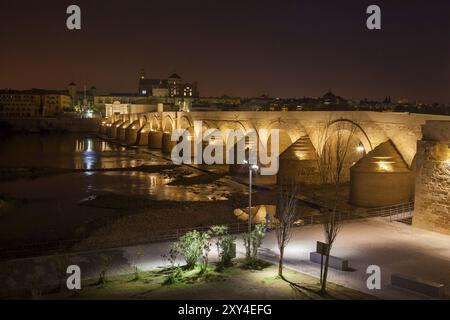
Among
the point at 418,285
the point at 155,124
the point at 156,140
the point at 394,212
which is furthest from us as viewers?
the point at 155,124

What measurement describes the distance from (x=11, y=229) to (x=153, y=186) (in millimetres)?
10056

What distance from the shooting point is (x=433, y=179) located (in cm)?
1325

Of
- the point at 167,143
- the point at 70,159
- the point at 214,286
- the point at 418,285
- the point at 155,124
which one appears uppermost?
the point at 155,124

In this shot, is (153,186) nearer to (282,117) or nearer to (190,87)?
(282,117)

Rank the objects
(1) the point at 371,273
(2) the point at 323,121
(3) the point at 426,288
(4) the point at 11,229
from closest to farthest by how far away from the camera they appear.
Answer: (3) the point at 426,288 < (1) the point at 371,273 < (4) the point at 11,229 < (2) the point at 323,121

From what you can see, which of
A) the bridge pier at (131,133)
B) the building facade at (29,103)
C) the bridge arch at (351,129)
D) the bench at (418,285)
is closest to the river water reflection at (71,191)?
the bridge arch at (351,129)

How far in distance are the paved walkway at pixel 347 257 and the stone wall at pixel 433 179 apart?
51cm

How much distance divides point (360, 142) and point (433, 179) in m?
8.63

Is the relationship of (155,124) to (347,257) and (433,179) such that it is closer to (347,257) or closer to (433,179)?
(433,179)

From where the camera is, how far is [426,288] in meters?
8.39

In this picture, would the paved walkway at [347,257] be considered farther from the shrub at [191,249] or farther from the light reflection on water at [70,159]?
the light reflection on water at [70,159]

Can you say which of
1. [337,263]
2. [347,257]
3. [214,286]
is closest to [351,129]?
[347,257]

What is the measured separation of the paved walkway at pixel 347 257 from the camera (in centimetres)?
952
